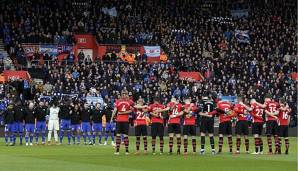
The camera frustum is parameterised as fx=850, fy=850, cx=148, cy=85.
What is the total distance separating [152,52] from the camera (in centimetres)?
6862

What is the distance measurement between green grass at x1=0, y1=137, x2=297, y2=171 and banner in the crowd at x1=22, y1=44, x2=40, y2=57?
27.6 metres

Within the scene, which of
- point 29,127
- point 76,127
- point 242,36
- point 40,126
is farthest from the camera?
point 242,36

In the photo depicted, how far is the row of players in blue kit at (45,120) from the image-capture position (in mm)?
43312

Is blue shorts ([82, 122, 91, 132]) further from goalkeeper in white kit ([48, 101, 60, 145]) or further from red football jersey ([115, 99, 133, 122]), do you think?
red football jersey ([115, 99, 133, 122])

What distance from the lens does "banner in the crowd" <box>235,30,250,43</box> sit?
2908 inches

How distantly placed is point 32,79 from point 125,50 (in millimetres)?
10142

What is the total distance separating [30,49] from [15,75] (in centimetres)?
541

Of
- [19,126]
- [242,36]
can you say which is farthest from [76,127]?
[242,36]

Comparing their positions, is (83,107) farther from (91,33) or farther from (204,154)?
(91,33)

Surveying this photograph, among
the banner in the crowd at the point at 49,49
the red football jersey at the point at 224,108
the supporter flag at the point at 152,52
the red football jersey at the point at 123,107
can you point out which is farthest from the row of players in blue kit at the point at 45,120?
the supporter flag at the point at 152,52

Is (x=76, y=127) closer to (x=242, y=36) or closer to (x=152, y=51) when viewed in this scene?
(x=152, y=51)

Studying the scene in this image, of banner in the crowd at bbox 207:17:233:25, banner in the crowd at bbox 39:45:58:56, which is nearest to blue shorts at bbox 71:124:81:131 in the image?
banner in the crowd at bbox 39:45:58:56

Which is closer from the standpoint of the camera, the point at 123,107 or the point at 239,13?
the point at 123,107

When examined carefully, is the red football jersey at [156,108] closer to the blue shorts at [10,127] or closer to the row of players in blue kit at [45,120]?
the row of players in blue kit at [45,120]
